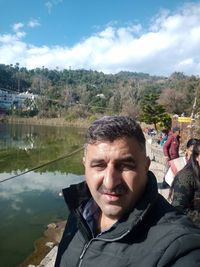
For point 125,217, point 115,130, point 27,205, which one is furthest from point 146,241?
point 27,205

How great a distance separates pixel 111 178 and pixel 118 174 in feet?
0.09

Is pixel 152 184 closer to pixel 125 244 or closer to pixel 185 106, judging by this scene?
pixel 125 244

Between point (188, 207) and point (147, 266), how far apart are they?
1.53 metres

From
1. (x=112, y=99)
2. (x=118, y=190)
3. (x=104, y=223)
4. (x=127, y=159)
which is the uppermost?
(x=112, y=99)

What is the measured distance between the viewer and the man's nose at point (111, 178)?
1.09 metres

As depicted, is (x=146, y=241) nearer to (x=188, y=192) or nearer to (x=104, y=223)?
(x=104, y=223)

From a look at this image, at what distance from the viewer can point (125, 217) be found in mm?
1073

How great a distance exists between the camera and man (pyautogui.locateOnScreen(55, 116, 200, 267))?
917mm

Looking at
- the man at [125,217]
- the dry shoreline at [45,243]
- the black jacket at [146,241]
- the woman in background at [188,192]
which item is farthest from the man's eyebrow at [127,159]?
the dry shoreline at [45,243]

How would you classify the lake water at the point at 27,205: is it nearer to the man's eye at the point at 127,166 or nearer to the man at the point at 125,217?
the man at the point at 125,217

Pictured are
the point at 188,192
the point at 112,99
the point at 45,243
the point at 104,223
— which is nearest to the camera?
the point at 104,223

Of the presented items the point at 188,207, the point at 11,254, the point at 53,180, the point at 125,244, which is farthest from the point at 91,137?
the point at 53,180

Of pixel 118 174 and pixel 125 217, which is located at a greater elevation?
pixel 118 174

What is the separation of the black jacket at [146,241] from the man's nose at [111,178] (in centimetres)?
11
